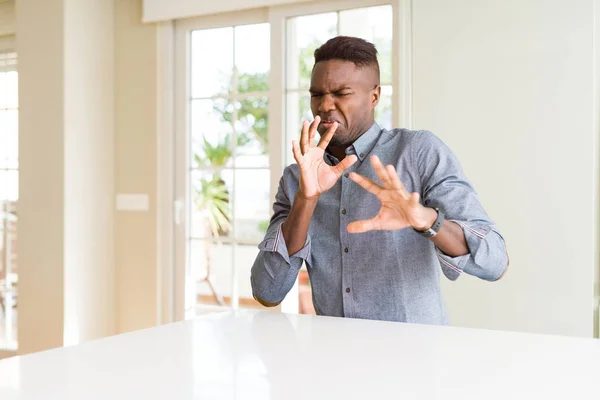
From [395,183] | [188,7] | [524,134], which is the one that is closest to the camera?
[395,183]

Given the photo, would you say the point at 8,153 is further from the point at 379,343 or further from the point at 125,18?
the point at 379,343

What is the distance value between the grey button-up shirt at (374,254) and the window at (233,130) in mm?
1834

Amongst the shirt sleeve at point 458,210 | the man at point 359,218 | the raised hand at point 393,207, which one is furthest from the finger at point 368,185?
the shirt sleeve at point 458,210

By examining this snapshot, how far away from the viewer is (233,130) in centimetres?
386

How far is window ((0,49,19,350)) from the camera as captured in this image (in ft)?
14.7

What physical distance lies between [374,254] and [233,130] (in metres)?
2.26

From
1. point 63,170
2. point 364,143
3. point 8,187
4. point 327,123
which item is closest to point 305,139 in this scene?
point 327,123

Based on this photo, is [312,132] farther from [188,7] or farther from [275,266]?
[188,7]

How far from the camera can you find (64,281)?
3.79 metres

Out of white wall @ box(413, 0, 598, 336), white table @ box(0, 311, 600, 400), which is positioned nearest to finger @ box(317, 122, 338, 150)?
white table @ box(0, 311, 600, 400)

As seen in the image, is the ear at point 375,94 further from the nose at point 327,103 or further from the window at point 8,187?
the window at point 8,187

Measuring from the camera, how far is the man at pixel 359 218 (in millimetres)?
1606

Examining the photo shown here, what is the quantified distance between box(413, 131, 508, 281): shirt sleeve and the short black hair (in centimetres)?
25

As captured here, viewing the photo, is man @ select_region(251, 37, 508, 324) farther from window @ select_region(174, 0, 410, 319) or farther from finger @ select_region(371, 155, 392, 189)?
window @ select_region(174, 0, 410, 319)
